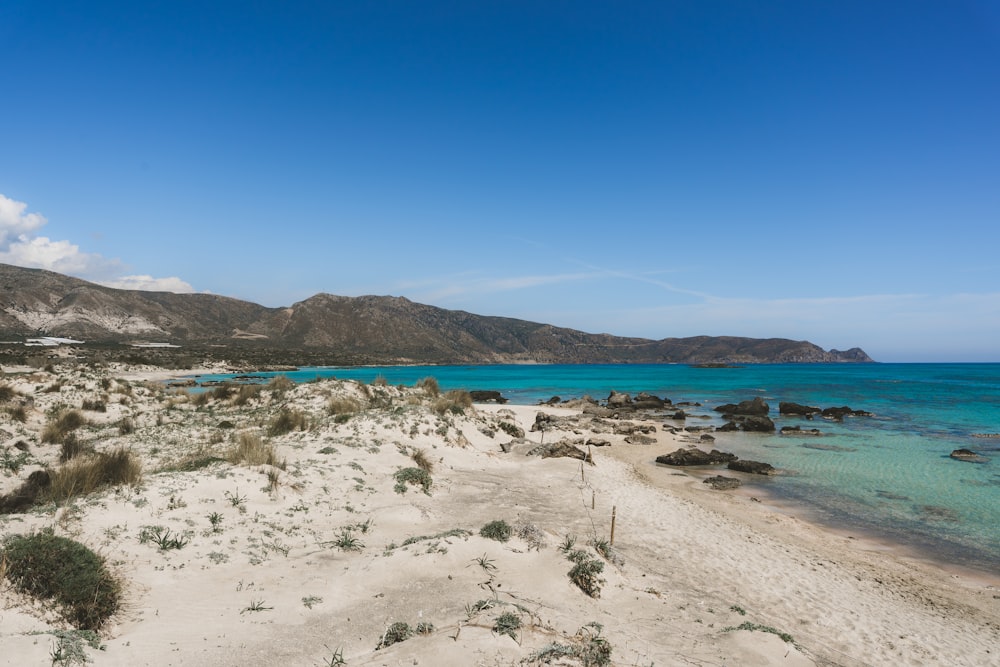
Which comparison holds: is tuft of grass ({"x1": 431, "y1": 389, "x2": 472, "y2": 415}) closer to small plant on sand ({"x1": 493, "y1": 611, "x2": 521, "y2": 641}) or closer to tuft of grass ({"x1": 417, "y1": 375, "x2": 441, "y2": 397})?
tuft of grass ({"x1": 417, "y1": 375, "x2": 441, "y2": 397})

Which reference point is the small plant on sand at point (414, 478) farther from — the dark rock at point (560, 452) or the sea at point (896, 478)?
the sea at point (896, 478)

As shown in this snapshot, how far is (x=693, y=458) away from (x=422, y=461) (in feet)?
43.6

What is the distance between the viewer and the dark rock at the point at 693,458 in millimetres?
22234

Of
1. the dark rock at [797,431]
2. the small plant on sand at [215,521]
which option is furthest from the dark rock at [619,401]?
the small plant on sand at [215,521]

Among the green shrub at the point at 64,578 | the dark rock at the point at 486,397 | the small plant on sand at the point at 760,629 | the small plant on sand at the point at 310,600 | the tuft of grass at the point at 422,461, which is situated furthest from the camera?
the dark rock at the point at 486,397

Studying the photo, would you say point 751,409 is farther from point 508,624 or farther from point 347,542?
point 508,624

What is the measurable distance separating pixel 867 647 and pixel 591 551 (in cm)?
434

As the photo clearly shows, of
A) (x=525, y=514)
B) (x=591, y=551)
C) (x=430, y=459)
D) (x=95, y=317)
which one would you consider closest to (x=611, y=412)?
(x=430, y=459)

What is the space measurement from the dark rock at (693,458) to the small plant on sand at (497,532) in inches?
599

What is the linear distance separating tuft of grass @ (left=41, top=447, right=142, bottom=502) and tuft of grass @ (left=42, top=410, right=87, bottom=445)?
7944 mm

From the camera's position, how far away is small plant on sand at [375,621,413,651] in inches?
227

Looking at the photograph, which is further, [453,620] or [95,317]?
[95,317]

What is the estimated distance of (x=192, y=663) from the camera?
17.1 ft

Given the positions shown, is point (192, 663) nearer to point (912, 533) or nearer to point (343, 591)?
point (343, 591)
